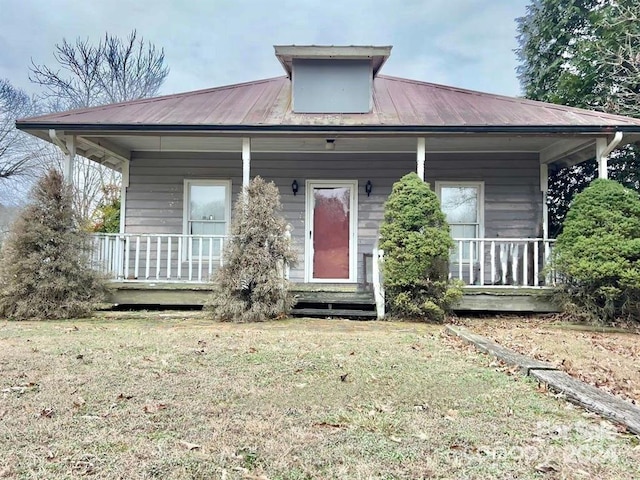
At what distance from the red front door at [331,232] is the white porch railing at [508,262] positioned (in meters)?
2.18

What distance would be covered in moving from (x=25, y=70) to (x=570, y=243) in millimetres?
25506

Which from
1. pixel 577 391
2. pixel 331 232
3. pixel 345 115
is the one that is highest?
pixel 345 115

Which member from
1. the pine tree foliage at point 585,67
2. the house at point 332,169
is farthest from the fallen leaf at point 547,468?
the pine tree foliage at point 585,67

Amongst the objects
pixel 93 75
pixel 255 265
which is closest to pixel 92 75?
pixel 93 75

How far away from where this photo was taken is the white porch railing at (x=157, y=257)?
Result: 788 cm

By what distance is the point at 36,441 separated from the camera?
7.55 feet

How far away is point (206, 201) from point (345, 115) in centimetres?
342

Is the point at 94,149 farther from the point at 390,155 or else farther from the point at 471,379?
the point at 471,379

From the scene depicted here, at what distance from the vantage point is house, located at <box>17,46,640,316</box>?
28.1 ft

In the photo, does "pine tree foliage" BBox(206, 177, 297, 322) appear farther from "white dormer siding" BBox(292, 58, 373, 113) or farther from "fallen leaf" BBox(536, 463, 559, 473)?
"fallen leaf" BBox(536, 463, 559, 473)

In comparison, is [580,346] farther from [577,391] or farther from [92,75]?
[92,75]

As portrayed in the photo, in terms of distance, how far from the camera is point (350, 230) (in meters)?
9.47

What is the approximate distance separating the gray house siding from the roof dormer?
1.07 meters

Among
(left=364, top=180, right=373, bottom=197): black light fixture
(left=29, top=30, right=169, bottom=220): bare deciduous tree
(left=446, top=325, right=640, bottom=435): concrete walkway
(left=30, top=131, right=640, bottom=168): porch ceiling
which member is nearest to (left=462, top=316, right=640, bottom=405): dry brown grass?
(left=446, top=325, right=640, bottom=435): concrete walkway
